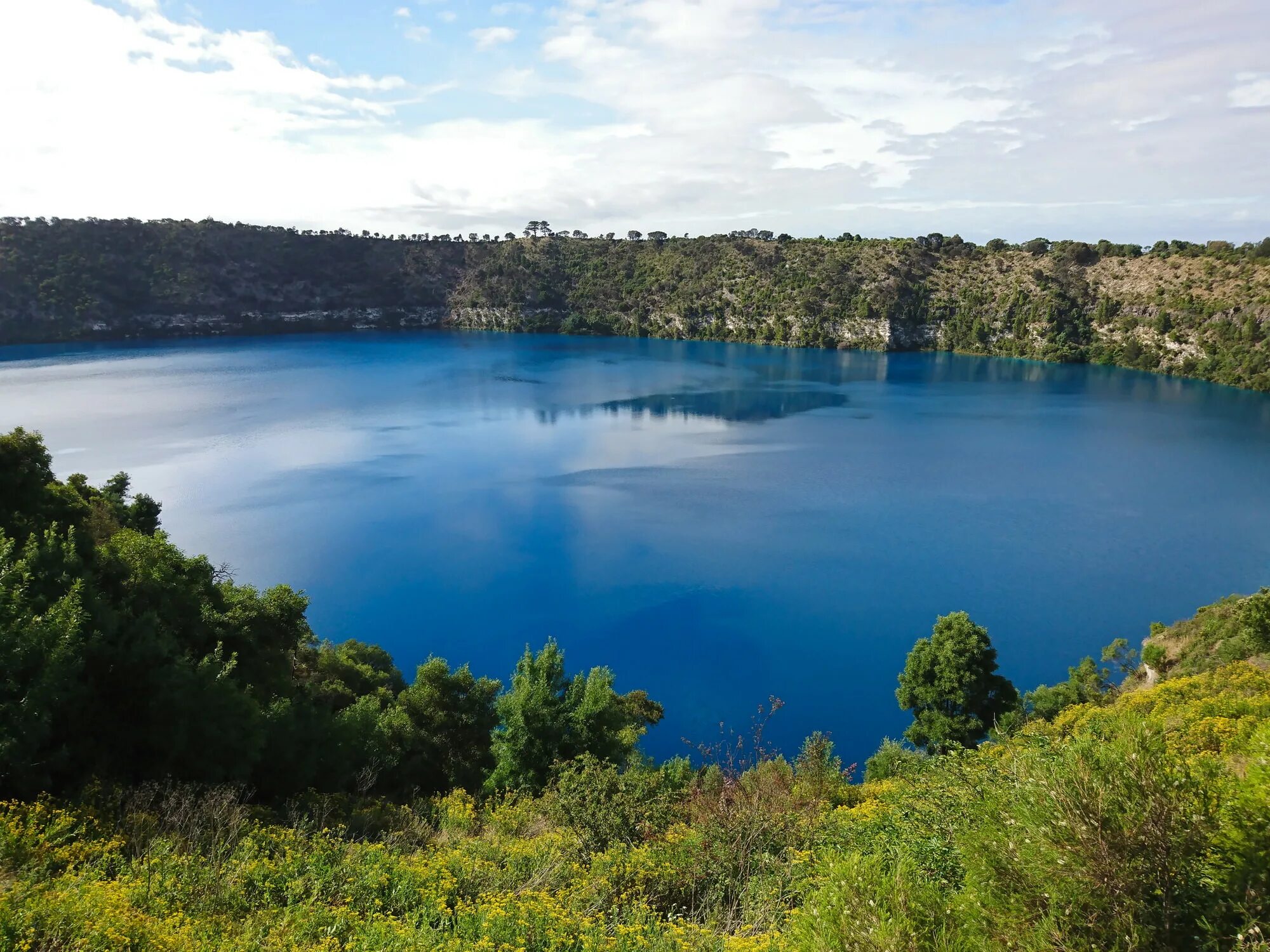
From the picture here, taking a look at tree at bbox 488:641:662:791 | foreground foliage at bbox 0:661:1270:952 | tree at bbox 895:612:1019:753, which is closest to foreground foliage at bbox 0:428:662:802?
tree at bbox 488:641:662:791

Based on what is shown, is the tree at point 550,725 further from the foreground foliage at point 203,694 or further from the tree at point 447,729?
the tree at point 447,729

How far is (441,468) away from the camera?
4947 cm

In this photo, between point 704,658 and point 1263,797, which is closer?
point 1263,797

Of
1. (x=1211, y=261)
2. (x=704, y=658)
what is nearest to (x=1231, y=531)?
(x=704, y=658)

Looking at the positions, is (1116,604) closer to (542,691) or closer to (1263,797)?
(542,691)

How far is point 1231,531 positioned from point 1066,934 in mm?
43721

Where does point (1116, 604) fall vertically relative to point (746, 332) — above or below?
below

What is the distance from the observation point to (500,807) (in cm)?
1375

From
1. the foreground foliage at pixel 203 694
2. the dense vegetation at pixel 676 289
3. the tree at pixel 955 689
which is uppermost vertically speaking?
the dense vegetation at pixel 676 289

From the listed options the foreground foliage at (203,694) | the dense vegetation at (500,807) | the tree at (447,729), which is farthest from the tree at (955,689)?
the tree at (447,729)

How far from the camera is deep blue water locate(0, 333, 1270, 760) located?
27.5m

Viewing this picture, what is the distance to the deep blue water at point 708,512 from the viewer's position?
2752 cm

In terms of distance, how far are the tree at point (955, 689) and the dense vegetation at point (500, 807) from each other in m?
0.51

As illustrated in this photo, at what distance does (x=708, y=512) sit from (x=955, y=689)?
20983mm
